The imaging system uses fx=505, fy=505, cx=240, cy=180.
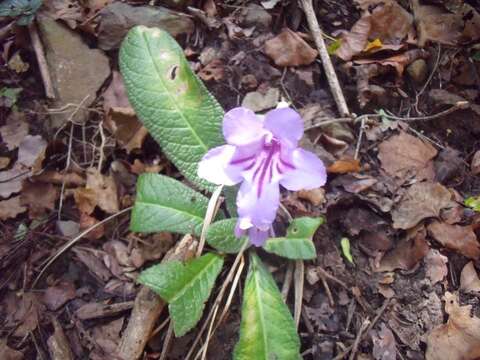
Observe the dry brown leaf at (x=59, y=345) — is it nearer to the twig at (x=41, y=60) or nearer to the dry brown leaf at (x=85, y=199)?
the dry brown leaf at (x=85, y=199)

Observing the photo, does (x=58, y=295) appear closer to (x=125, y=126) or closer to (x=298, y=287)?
(x=125, y=126)

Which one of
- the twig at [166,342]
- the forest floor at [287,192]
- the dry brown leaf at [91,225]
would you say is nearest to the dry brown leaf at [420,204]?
the forest floor at [287,192]

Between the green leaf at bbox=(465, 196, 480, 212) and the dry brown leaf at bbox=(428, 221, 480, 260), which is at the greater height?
the green leaf at bbox=(465, 196, 480, 212)

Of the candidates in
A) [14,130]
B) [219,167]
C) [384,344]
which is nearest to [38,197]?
[14,130]

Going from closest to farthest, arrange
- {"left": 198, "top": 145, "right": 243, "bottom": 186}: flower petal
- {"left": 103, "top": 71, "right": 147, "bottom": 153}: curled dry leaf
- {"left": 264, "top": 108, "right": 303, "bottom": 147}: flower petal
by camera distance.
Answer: {"left": 264, "top": 108, "right": 303, "bottom": 147}: flower petal → {"left": 198, "top": 145, "right": 243, "bottom": 186}: flower petal → {"left": 103, "top": 71, "right": 147, "bottom": 153}: curled dry leaf

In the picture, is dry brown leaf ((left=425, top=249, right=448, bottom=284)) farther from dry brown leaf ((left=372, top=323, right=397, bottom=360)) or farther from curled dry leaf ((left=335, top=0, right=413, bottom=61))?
curled dry leaf ((left=335, top=0, right=413, bottom=61))

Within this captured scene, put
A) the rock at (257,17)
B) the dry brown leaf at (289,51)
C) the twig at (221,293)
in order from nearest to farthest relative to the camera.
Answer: the twig at (221,293) → the dry brown leaf at (289,51) → the rock at (257,17)

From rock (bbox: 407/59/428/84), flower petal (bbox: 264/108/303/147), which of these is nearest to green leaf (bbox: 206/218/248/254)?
flower petal (bbox: 264/108/303/147)
